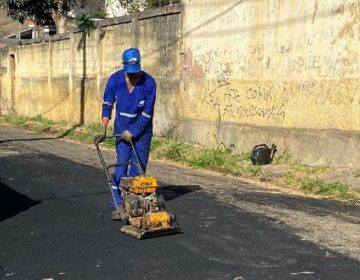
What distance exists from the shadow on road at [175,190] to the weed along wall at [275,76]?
111 inches

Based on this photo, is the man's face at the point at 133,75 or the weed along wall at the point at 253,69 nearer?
the man's face at the point at 133,75

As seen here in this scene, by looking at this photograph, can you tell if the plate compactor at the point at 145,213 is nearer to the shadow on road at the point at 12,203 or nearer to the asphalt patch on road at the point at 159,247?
the asphalt patch on road at the point at 159,247

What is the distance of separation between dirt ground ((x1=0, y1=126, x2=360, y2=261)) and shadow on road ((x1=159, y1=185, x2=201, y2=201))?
0.19 metres

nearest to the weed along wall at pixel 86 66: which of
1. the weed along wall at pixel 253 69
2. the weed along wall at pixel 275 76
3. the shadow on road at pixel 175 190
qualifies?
the weed along wall at pixel 253 69

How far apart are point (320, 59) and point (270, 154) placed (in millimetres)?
2183

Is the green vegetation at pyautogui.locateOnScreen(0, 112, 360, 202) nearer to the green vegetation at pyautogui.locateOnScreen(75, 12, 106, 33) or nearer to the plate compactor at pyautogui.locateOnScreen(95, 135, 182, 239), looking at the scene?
the plate compactor at pyautogui.locateOnScreen(95, 135, 182, 239)

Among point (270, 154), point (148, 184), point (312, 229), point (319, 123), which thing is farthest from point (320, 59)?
point (148, 184)

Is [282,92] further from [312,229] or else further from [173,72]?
[312,229]

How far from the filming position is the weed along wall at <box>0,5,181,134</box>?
15.2 m

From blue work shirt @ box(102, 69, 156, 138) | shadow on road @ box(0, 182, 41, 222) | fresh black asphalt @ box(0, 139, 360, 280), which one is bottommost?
shadow on road @ box(0, 182, 41, 222)

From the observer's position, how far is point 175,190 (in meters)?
8.98

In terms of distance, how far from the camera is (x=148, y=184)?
615 centimetres

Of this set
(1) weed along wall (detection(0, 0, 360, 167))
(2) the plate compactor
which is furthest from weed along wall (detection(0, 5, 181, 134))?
(2) the plate compactor

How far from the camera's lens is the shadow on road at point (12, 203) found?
285 inches
